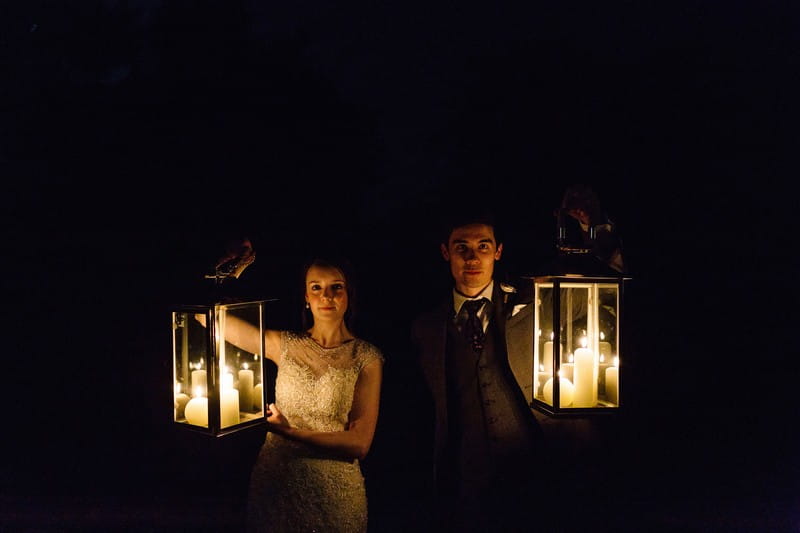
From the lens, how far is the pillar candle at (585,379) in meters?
2.40

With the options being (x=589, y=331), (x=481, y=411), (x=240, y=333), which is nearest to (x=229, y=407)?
(x=240, y=333)

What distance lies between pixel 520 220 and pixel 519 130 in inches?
31.0

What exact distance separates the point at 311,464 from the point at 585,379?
1.65 meters

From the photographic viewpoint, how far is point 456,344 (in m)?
3.09

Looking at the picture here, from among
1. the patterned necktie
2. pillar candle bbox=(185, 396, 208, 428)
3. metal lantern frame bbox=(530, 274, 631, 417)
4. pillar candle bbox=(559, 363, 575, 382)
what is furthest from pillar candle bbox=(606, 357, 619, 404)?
pillar candle bbox=(185, 396, 208, 428)

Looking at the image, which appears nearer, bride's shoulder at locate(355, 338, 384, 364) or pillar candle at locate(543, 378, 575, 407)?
pillar candle at locate(543, 378, 575, 407)

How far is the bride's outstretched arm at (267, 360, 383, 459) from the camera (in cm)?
279

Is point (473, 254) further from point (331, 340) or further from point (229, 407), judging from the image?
point (229, 407)

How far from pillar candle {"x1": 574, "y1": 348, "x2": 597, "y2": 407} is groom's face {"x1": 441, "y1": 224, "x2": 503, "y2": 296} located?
838 mm

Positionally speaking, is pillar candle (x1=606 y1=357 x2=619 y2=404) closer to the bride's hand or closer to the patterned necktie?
the patterned necktie

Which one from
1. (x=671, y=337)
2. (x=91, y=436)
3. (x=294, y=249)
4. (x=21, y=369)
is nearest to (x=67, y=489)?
(x=91, y=436)

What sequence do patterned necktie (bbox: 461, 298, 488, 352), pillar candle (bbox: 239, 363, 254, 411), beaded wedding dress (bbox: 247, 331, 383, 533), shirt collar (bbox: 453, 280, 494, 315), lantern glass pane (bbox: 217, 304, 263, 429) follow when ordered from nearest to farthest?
1. lantern glass pane (bbox: 217, 304, 263, 429)
2. pillar candle (bbox: 239, 363, 254, 411)
3. beaded wedding dress (bbox: 247, 331, 383, 533)
4. patterned necktie (bbox: 461, 298, 488, 352)
5. shirt collar (bbox: 453, 280, 494, 315)

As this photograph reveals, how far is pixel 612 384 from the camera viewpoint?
242 centimetres

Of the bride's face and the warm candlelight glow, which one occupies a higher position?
the bride's face
